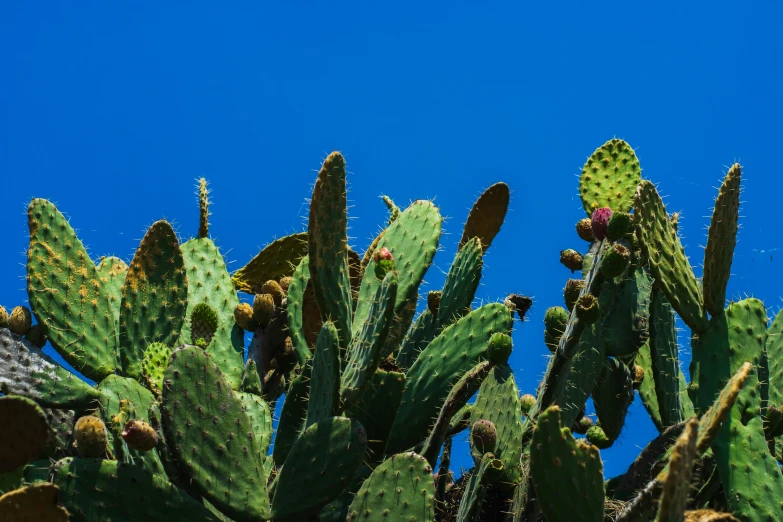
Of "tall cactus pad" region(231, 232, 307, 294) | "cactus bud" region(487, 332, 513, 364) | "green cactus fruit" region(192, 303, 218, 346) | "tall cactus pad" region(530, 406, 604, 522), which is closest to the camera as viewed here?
"tall cactus pad" region(530, 406, 604, 522)

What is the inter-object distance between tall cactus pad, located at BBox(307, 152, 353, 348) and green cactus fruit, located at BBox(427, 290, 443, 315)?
23.5 inches

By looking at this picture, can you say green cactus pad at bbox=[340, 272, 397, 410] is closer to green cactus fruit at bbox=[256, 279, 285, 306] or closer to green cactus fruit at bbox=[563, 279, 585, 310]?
green cactus fruit at bbox=[563, 279, 585, 310]

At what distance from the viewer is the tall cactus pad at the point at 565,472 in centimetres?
239

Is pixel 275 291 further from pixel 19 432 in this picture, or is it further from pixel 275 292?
pixel 19 432

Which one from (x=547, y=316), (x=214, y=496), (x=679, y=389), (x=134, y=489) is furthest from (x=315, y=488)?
(x=679, y=389)

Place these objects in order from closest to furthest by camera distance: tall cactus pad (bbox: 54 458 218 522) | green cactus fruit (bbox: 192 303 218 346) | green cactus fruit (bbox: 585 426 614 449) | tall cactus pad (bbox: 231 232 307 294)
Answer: tall cactus pad (bbox: 54 458 218 522) → green cactus fruit (bbox: 585 426 614 449) → green cactus fruit (bbox: 192 303 218 346) → tall cactus pad (bbox: 231 232 307 294)

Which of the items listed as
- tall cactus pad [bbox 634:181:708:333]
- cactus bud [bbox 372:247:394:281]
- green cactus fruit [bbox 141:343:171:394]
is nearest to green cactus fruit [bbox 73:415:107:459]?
green cactus fruit [bbox 141:343:171:394]

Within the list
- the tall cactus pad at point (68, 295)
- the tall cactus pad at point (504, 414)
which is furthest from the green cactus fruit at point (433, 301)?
the tall cactus pad at point (68, 295)

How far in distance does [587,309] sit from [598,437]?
93 cm

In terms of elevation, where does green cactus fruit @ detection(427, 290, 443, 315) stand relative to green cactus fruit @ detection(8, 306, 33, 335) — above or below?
above

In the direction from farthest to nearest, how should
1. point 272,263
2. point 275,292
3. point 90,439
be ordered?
point 272,263
point 275,292
point 90,439

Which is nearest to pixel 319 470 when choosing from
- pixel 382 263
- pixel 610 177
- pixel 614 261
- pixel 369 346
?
pixel 369 346

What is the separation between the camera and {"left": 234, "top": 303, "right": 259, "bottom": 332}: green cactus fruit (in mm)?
3773

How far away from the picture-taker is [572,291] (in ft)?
10.7
